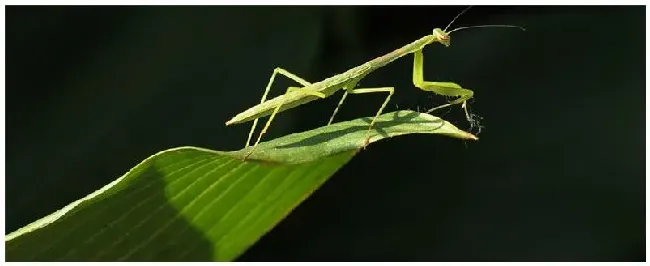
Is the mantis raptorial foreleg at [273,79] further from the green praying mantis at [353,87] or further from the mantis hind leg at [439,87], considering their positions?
→ the mantis hind leg at [439,87]

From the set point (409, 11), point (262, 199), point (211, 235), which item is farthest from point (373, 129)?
point (409, 11)

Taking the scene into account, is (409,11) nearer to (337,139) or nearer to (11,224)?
(337,139)

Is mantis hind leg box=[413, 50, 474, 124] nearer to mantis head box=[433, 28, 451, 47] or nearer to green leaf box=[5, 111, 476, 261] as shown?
mantis head box=[433, 28, 451, 47]

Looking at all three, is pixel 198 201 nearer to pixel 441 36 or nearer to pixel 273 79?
pixel 273 79

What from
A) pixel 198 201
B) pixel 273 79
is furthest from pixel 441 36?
pixel 198 201

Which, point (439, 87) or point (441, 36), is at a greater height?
point (441, 36)

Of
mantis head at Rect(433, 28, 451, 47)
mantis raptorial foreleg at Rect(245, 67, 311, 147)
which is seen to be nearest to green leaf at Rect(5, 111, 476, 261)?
mantis raptorial foreleg at Rect(245, 67, 311, 147)
